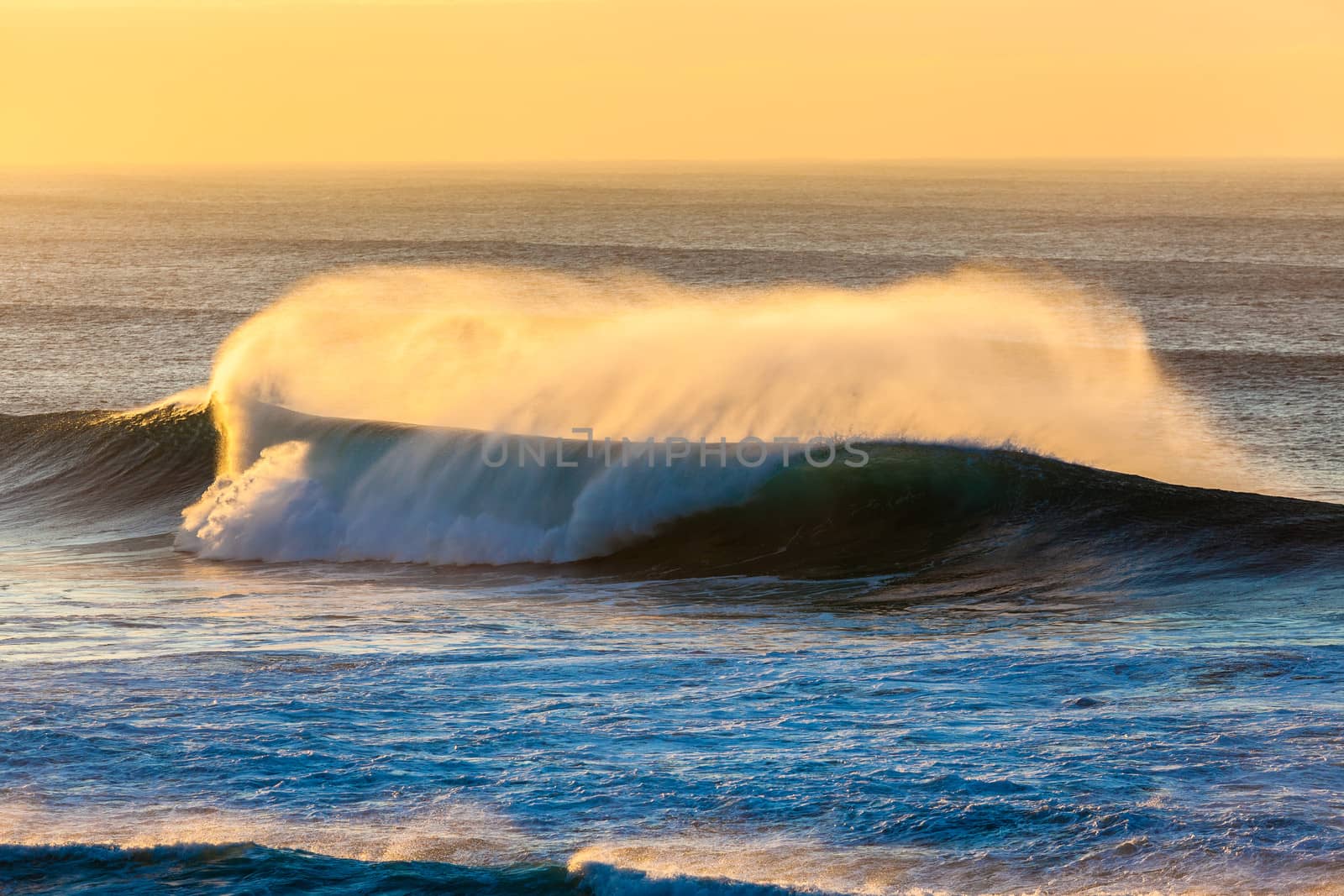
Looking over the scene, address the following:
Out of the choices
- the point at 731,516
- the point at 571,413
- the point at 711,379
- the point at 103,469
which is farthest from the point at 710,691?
the point at 103,469

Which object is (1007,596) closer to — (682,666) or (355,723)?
(682,666)

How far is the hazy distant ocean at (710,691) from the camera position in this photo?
739 cm

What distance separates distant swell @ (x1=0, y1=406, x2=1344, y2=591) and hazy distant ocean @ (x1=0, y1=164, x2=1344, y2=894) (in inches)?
2.5

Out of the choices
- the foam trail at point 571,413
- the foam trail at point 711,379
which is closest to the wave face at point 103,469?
the foam trail at point 571,413

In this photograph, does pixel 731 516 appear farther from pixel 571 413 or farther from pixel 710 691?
pixel 710 691

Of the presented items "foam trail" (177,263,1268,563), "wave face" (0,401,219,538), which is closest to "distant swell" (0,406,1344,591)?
"foam trail" (177,263,1268,563)

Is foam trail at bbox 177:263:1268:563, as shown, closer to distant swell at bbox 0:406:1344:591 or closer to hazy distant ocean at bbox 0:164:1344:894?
distant swell at bbox 0:406:1344:591

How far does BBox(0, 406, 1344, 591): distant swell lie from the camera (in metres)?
14.5

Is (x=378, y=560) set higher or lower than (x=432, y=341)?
lower

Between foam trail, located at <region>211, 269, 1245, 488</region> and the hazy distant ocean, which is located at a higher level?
foam trail, located at <region>211, 269, 1245, 488</region>

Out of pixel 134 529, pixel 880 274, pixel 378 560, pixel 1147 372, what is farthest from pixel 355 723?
pixel 880 274

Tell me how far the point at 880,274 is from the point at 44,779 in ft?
195

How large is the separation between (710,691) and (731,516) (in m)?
6.65

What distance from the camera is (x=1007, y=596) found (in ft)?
44.0
